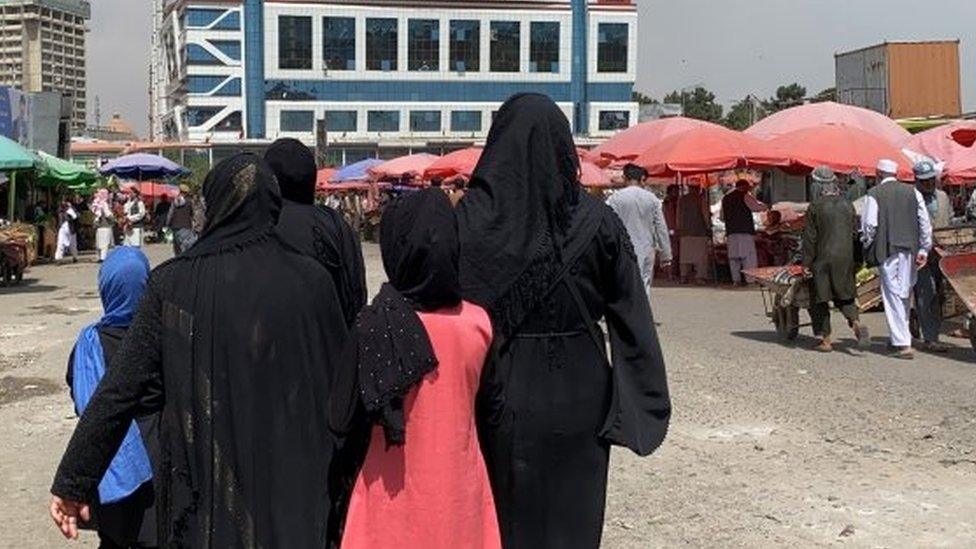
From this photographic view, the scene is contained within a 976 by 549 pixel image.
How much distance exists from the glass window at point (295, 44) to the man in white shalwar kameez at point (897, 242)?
2483 inches

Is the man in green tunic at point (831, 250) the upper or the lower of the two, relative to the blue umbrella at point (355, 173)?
lower

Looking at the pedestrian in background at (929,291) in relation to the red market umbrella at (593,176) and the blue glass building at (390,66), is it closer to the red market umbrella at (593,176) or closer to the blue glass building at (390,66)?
the red market umbrella at (593,176)

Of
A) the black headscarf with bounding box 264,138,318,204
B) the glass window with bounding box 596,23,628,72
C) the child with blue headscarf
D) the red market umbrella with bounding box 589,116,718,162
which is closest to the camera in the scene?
the child with blue headscarf

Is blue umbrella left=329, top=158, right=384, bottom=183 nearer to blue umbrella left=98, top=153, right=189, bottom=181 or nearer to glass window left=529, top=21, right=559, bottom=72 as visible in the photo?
blue umbrella left=98, top=153, right=189, bottom=181

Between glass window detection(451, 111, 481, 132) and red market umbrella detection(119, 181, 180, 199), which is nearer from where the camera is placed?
red market umbrella detection(119, 181, 180, 199)

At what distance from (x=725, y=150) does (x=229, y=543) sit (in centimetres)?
1409

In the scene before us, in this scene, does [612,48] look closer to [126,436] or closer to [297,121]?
[297,121]

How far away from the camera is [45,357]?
10.9 meters

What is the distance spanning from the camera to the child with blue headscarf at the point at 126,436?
139 inches

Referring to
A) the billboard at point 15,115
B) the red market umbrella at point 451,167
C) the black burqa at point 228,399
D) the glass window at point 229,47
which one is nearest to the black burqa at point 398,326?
the black burqa at point 228,399

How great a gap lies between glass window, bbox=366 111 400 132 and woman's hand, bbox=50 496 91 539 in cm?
7019

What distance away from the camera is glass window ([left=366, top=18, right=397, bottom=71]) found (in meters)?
71.6

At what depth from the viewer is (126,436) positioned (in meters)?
3.40

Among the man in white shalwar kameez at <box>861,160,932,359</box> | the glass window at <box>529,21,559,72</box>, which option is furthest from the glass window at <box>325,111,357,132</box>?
the man in white shalwar kameez at <box>861,160,932,359</box>
